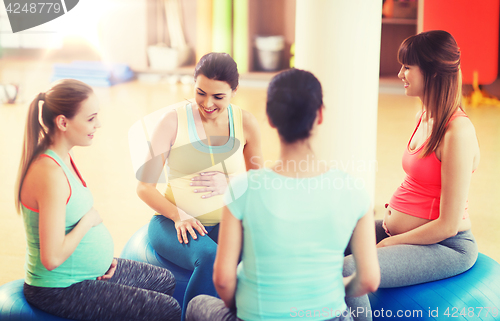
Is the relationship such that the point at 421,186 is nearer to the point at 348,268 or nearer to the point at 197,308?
the point at 348,268

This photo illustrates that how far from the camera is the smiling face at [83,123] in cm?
138

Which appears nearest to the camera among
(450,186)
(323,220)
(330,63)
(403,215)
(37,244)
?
(323,220)

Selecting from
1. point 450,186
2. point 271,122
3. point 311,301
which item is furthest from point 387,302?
point 271,122

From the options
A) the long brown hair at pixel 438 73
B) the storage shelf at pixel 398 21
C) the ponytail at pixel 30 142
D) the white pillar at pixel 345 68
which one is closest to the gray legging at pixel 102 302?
the ponytail at pixel 30 142

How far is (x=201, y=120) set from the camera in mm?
1845

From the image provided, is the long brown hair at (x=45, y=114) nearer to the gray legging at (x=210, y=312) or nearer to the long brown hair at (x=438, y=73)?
the gray legging at (x=210, y=312)

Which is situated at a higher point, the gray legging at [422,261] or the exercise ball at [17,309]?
the gray legging at [422,261]

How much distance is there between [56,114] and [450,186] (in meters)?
1.16

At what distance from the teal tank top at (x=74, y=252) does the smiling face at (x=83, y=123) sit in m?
0.07

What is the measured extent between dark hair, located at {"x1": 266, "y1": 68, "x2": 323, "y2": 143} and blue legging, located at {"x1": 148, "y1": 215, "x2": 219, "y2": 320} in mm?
684

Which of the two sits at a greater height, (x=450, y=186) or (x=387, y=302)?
(x=450, y=186)

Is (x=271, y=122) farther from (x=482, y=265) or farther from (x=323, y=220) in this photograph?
(x=482, y=265)

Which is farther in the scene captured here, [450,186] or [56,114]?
[450,186]

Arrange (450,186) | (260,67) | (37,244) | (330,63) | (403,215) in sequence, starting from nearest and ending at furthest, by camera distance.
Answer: (37,244), (450,186), (403,215), (330,63), (260,67)
